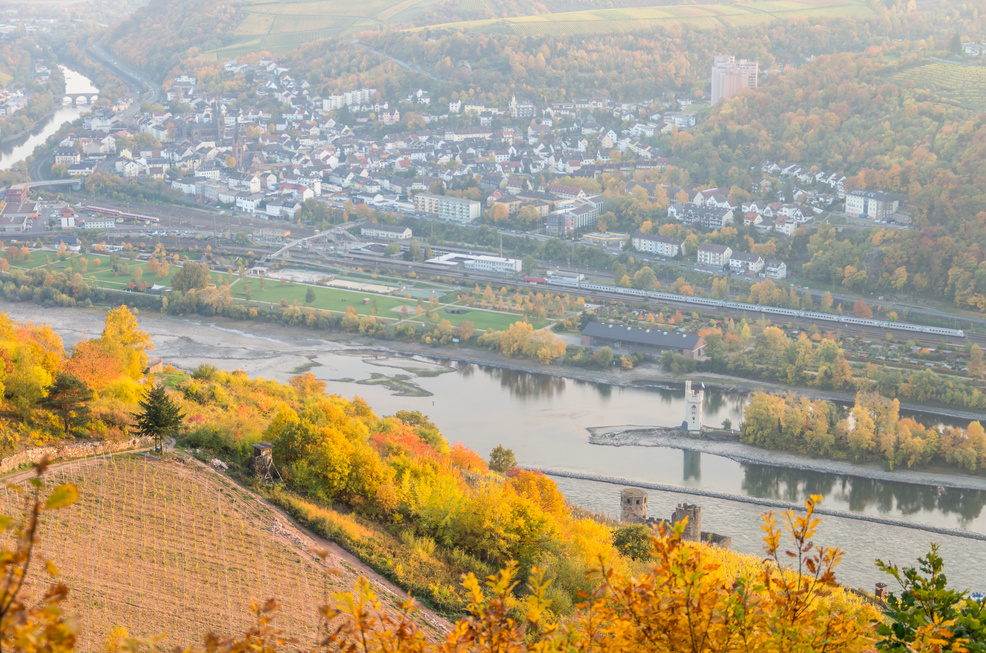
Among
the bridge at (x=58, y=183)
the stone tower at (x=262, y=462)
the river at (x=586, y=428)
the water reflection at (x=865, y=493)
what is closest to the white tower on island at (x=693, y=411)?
the river at (x=586, y=428)

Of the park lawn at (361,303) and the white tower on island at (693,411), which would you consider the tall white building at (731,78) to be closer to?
the park lawn at (361,303)

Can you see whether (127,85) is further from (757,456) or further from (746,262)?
(757,456)

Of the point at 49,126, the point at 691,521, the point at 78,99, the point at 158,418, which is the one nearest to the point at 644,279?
the point at 691,521

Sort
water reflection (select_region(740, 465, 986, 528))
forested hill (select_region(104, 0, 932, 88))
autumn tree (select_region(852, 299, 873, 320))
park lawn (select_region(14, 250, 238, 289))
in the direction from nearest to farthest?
water reflection (select_region(740, 465, 986, 528)) → autumn tree (select_region(852, 299, 873, 320)) → park lawn (select_region(14, 250, 238, 289)) → forested hill (select_region(104, 0, 932, 88))

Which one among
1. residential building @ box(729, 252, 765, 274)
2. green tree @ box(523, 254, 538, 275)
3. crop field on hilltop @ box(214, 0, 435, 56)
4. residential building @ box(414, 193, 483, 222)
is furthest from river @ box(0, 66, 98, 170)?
residential building @ box(729, 252, 765, 274)

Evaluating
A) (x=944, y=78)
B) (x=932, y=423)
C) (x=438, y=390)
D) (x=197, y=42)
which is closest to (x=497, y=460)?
(x=438, y=390)

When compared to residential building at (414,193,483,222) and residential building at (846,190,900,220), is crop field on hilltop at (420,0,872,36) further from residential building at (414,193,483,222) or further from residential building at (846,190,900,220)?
residential building at (846,190,900,220)

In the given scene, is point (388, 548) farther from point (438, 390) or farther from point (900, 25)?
point (900, 25)
